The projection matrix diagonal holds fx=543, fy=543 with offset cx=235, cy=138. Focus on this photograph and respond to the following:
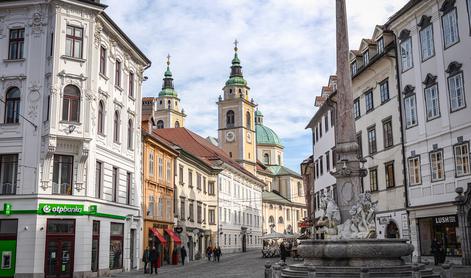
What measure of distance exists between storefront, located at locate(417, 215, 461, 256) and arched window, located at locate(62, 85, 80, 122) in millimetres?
18385

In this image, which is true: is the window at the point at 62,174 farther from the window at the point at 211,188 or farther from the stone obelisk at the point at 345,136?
the window at the point at 211,188

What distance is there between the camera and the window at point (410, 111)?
29141mm

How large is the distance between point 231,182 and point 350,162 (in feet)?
159

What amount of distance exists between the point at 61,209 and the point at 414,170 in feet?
59.5

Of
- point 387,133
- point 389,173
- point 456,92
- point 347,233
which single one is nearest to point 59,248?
point 347,233

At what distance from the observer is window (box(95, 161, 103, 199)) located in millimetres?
28156

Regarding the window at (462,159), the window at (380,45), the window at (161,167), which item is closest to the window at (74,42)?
the window at (161,167)

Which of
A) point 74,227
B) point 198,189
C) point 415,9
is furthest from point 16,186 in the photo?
point 198,189

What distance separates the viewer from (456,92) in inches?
1006

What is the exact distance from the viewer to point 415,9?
94.4ft

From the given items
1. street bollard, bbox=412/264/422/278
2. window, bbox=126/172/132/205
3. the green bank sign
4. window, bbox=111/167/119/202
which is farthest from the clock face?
street bollard, bbox=412/264/422/278

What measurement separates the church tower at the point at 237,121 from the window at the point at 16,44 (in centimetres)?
7330

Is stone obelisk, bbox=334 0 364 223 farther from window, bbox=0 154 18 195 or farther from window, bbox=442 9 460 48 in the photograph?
window, bbox=0 154 18 195

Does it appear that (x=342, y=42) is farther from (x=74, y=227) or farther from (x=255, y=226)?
(x=255, y=226)
